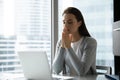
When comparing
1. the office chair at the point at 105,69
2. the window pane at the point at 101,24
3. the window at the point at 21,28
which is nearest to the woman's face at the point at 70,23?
the office chair at the point at 105,69

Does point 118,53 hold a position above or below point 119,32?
below

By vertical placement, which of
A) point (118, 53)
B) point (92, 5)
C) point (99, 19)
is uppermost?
point (92, 5)

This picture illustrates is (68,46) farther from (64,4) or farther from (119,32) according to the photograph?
(64,4)

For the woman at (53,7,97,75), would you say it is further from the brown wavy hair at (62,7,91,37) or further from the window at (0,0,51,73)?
the window at (0,0,51,73)

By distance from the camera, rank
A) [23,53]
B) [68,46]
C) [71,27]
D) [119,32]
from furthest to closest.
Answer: [71,27] → [68,46] → [119,32] → [23,53]

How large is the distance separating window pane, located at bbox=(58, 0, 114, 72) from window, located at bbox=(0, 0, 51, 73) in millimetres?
550

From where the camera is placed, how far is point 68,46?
73.8 inches

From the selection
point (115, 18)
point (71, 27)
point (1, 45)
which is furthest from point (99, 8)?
point (1, 45)

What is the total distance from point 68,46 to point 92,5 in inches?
34.9

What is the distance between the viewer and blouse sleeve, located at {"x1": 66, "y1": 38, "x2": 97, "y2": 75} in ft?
6.02

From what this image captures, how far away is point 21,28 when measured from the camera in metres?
2.63

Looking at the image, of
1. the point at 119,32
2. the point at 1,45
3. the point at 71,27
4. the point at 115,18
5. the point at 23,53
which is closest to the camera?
the point at 23,53

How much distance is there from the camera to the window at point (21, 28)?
2.50 m

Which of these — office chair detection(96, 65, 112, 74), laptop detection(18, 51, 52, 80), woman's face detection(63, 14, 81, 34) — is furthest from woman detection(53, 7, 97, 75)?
laptop detection(18, 51, 52, 80)
